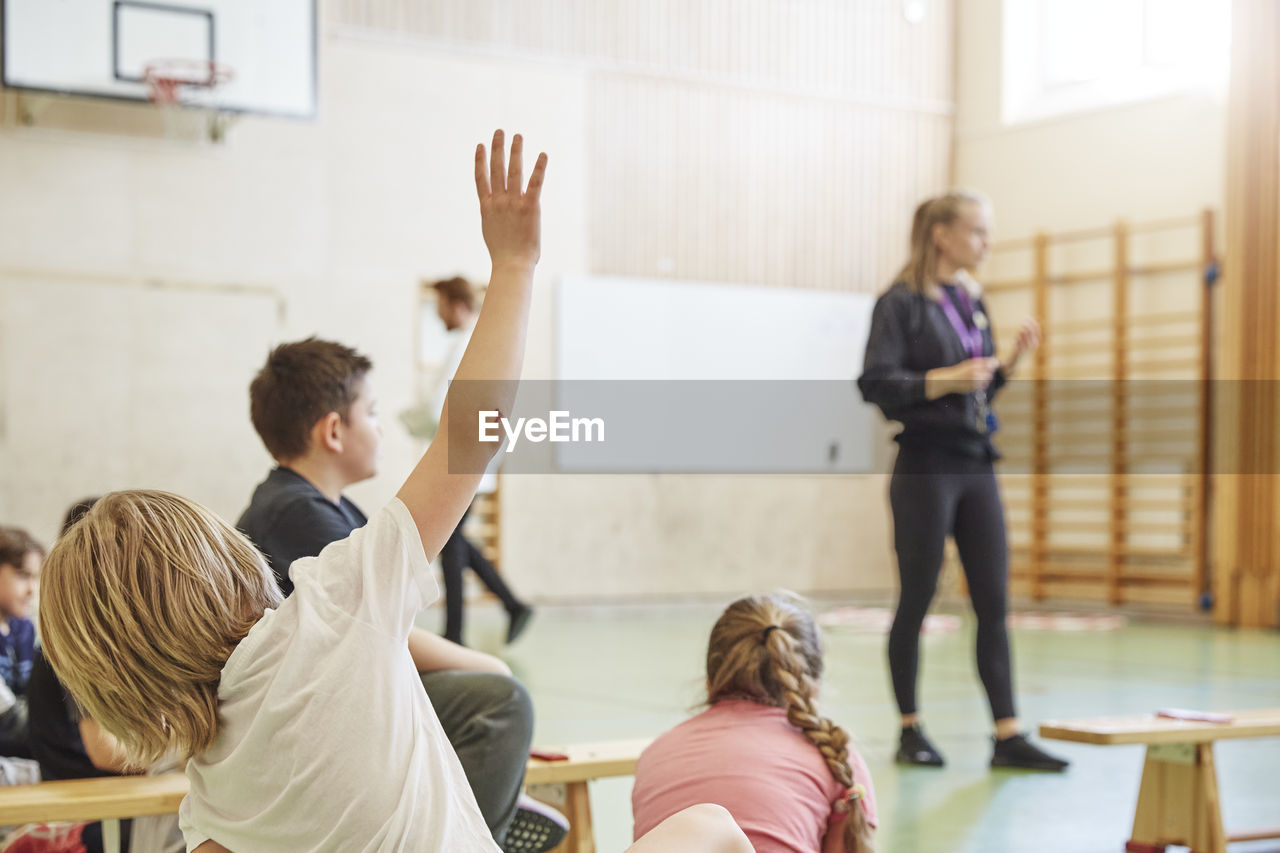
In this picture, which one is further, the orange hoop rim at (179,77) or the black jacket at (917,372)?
the orange hoop rim at (179,77)

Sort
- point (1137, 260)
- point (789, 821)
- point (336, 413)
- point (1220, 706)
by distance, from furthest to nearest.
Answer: point (1137, 260)
point (1220, 706)
point (336, 413)
point (789, 821)

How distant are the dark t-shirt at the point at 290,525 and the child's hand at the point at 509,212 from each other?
701mm

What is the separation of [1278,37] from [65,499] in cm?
621

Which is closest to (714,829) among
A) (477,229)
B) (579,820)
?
(579,820)

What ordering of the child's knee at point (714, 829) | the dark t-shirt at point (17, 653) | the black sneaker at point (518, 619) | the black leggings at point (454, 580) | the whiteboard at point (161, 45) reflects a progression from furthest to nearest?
the whiteboard at point (161, 45) < the black sneaker at point (518, 619) < the black leggings at point (454, 580) < the dark t-shirt at point (17, 653) < the child's knee at point (714, 829)

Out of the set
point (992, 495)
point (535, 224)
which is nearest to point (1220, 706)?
point (992, 495)

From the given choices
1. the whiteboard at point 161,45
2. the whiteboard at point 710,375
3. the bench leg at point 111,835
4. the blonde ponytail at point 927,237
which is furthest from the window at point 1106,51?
the bench leg at point 111,835

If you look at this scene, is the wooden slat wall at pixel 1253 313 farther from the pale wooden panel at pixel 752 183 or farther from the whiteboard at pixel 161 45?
the whiteboard at pixel 161 45

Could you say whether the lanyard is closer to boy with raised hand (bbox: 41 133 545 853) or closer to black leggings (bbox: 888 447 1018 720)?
black leggings (bbox: 888 447 1018 720)

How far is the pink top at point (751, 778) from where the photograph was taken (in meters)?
1.55

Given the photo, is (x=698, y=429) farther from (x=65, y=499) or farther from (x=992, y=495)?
(x=992, y=495)

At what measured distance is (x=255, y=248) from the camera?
6738 millimetres

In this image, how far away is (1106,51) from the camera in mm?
7863

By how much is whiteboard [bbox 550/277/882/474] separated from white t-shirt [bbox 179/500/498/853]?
20.5 feet
